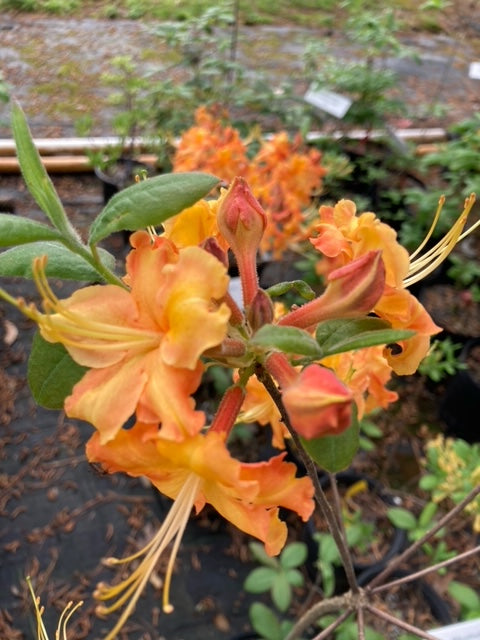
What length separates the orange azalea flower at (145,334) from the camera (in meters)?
0.46

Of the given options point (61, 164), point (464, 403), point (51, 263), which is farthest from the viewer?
point (61, 164)

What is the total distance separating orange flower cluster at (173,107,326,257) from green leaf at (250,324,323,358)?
1.29 metres

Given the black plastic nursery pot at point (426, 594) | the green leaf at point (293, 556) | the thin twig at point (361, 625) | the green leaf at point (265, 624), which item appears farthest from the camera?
the black plastic nursery pot at point (426, 594)

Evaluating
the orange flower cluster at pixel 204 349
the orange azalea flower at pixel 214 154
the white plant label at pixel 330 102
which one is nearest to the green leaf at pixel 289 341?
the orange flower cluster at pixel 204 349

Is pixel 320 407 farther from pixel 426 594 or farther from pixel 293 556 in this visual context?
pixel 426 594

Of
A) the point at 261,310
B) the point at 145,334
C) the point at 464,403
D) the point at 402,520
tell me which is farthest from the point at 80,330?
the point at 464,403

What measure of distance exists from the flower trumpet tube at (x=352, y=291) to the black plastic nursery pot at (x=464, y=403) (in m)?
1.73

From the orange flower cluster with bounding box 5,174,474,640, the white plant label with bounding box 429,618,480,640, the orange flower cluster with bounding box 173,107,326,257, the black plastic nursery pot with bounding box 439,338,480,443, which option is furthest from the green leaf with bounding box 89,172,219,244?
the black plastic nursery pot with bounding box 439,338,480,443

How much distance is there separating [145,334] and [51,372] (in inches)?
4.2

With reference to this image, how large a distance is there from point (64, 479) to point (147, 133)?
1750mm

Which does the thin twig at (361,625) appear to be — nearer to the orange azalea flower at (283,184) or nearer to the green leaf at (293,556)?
the green leaf at (293,556)

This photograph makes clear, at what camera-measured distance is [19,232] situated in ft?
1.56

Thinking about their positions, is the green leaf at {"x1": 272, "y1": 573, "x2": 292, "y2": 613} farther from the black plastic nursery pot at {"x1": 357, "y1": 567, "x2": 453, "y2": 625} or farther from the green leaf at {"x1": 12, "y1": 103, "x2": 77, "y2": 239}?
the green leaf at {"x1": 12, "y1": 103, "x2": 77, "y2": 239}

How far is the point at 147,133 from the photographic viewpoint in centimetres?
312
